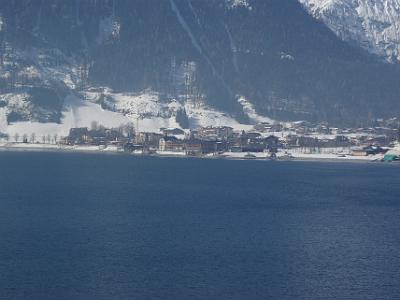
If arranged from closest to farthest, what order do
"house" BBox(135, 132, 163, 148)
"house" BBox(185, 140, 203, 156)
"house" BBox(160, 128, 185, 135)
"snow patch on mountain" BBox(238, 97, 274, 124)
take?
"house" BBox(185, 140, 203, 156)
"house" BBox(135, 132, 163, 148)
"house" BBox(160, 128, 185, 135)
"snow patch on mountain" BBox(238, 97, 274, 124)

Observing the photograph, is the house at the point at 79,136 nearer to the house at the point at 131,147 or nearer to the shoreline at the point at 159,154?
the shoreline at the point at 159,154

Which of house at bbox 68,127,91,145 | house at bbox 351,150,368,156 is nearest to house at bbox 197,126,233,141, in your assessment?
house at bbox 68,127,91,145

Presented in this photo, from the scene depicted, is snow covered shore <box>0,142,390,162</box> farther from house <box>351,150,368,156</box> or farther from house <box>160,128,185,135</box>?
house <box>160,128,185,135</box>

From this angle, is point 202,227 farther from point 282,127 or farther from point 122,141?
point 282,127

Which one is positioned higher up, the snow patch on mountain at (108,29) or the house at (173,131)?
the snow patch on mountain at (108,29)

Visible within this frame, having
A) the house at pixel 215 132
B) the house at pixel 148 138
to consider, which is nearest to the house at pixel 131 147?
the house at pixel 148 138

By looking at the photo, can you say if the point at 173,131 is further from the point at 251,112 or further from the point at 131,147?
the point at 251,112
